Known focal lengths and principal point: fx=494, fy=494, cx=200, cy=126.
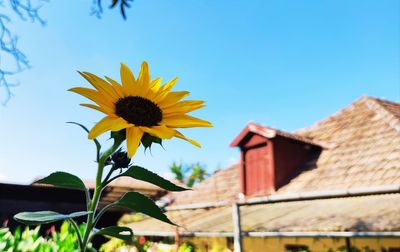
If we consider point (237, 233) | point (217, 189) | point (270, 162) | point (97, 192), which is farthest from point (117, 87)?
point (217, 189)

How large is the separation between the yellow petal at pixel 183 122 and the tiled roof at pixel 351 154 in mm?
7244

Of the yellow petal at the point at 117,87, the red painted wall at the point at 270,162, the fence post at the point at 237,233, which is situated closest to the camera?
the yellow petal at the point at 117,87

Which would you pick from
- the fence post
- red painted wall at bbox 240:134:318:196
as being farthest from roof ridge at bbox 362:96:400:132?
the fence post

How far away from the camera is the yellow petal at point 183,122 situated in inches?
21.5

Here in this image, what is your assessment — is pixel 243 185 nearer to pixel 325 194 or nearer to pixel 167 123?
pixel 325 194

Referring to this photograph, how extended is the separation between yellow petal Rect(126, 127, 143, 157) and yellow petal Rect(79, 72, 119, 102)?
0.22ft

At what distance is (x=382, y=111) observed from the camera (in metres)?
9.78

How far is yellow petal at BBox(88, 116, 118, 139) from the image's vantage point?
0.52 metres

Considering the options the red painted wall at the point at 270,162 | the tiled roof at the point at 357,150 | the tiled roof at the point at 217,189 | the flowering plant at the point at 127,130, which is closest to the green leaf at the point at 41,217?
the flowering plant at the point at 127,130

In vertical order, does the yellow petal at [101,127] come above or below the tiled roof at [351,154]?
below

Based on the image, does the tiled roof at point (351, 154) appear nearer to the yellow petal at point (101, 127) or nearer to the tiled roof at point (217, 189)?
the tiled roof at point (217, 189)

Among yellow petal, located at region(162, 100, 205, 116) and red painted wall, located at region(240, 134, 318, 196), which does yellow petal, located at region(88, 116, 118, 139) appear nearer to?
yellow petal, located at region(162, 100, 205, 116)

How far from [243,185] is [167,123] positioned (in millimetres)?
10022

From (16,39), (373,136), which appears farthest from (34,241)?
(373,136)
